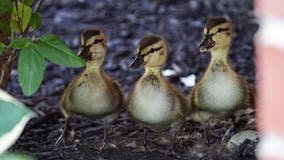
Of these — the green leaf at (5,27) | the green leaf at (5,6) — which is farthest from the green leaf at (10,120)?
the green leaf at (5,27)

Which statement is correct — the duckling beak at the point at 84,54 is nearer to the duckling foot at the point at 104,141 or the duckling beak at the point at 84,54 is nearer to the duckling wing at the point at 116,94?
the duckling wing at the point at 116,94

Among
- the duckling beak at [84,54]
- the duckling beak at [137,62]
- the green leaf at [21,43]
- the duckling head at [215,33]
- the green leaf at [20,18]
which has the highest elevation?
the green leaf at [20,18]

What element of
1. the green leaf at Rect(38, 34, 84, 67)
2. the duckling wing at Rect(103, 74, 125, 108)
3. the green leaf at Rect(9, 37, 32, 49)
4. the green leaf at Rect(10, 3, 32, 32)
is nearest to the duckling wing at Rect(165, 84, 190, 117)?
the duckling wing at Rect(103, 74, 125, 108)

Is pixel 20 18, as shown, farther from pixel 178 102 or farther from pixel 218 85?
pixel 218 85

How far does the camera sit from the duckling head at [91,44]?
136 inches

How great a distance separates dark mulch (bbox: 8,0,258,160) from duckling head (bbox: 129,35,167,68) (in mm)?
506

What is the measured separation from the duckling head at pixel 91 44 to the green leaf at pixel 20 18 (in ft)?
1.03

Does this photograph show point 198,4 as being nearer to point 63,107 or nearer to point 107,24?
point 107,24

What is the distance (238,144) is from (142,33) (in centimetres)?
217

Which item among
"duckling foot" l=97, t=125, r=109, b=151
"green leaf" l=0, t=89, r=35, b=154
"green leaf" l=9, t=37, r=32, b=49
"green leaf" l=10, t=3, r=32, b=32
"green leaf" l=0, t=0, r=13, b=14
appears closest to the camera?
"green leaf" l=0, t=89, r=35, b=154

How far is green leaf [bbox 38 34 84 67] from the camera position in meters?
2.64

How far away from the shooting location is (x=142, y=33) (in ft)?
18.4

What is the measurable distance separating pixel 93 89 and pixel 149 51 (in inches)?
12.9

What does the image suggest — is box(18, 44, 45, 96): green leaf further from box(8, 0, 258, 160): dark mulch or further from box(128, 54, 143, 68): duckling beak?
box(8, 0, 258, 160): dark mulch
